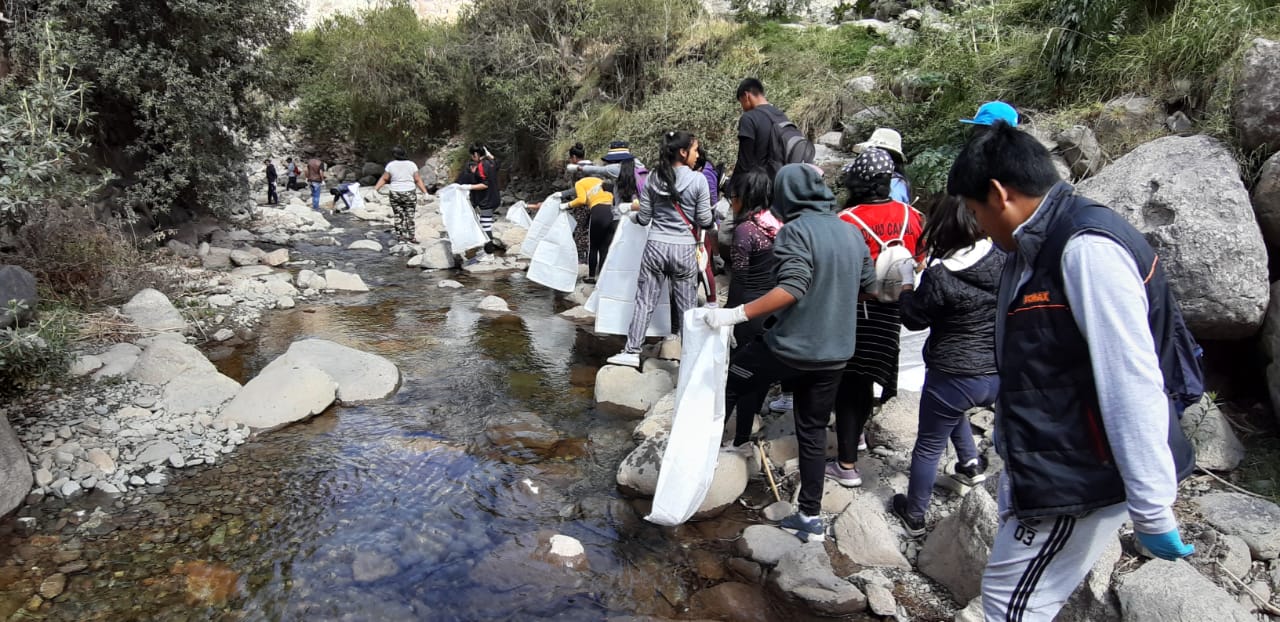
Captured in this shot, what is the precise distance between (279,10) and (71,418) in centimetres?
730

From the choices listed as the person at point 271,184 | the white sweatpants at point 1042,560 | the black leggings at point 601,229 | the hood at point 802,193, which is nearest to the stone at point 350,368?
the black leggings at point 601,229

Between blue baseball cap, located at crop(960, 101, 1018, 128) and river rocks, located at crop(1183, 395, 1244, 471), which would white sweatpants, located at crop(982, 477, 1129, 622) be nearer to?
blue baseball cap, located at crop(960, 101, 1018, 128)

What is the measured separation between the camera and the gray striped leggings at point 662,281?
17.4ft

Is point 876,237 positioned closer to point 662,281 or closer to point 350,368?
point 662,281

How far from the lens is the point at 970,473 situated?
364 centimetres

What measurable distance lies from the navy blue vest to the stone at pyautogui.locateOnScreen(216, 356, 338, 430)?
14.5ft

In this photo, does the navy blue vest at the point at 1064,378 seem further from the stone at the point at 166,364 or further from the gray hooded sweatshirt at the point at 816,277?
the stone at the point at 166,364

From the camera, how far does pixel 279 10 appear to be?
9.76 meters

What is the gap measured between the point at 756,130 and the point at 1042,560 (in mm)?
3836

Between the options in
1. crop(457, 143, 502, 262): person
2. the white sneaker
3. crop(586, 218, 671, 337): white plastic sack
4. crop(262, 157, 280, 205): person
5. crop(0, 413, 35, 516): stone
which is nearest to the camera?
crop(0, 413, 35, 516): stone

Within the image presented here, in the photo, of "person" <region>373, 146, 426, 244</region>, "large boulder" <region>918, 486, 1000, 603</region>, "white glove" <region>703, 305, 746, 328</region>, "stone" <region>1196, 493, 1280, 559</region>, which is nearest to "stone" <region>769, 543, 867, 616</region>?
"large boulder" <region>918, 486, 1000, 603</region>

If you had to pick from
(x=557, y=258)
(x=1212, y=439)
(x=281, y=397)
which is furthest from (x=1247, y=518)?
(x=557, y=258)

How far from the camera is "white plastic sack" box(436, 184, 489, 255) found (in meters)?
9.41

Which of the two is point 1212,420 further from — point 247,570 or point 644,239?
point 247,570
